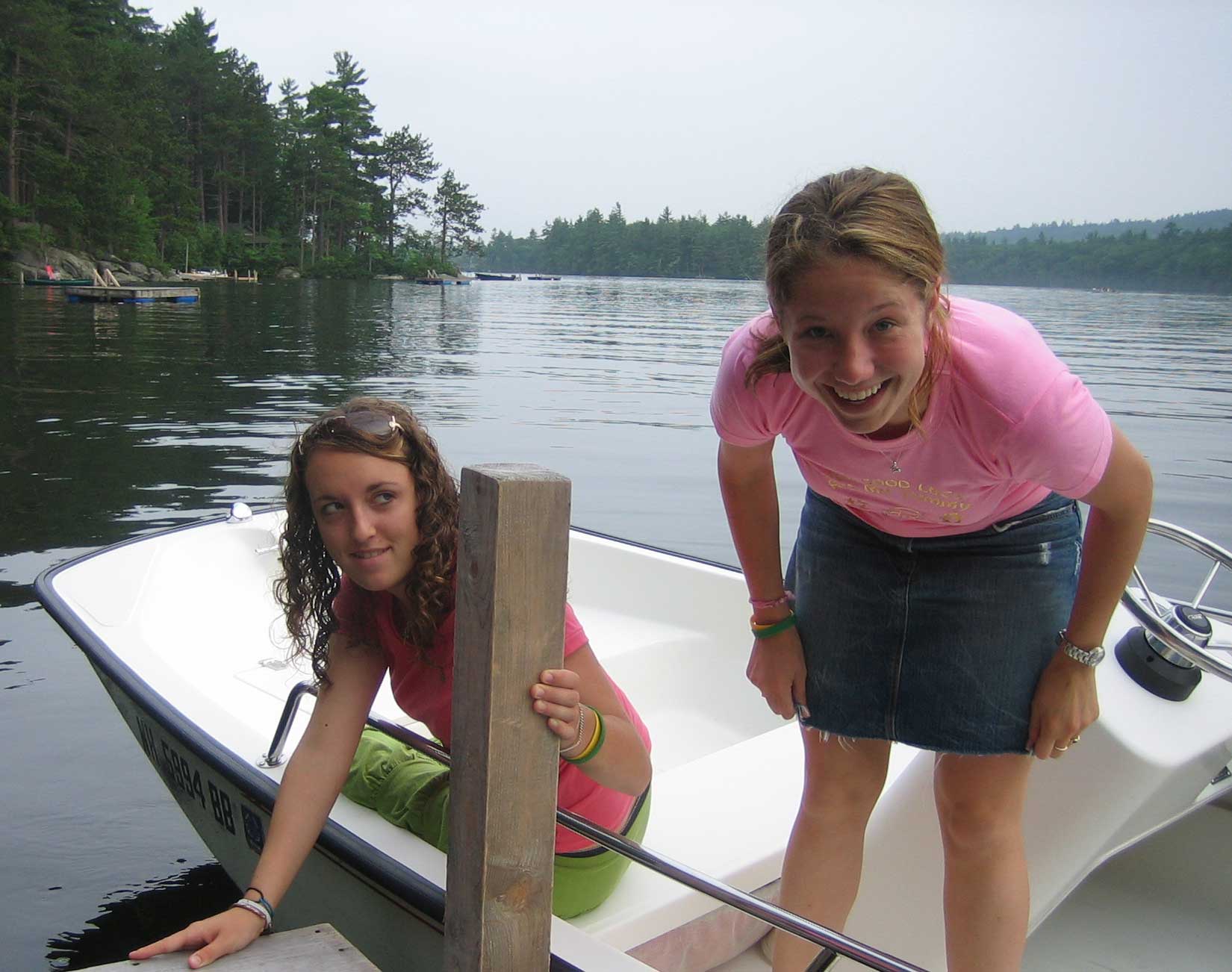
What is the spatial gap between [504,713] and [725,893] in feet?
1.41

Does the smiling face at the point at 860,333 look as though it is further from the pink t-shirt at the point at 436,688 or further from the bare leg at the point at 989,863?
the pink t-shirt at the point at 436,688

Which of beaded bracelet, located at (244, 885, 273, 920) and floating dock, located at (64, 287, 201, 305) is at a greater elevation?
floating dock, located at (64, 287, 201, 305)

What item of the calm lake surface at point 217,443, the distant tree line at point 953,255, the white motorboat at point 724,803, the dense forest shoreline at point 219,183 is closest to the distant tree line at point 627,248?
the distant tree line at point 953,255

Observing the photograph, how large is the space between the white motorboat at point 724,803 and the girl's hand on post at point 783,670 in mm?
335

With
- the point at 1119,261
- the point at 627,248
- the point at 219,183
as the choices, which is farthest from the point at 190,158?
the point at 627,248

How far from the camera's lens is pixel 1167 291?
76125 millimetres

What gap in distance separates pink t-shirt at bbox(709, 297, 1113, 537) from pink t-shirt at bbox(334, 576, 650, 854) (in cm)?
58

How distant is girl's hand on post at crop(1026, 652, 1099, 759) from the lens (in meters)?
1.50

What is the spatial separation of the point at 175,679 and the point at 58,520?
5655 mm

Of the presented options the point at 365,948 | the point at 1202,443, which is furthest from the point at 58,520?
the point at 1202,443

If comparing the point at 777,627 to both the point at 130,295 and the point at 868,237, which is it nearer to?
the point at 868,237

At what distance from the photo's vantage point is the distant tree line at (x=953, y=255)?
6122 centimetres

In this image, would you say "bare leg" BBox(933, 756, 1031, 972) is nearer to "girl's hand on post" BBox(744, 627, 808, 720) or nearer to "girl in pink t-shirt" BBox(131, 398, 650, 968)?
"girl's hand on post" BBox(744, 627, 808, 720)

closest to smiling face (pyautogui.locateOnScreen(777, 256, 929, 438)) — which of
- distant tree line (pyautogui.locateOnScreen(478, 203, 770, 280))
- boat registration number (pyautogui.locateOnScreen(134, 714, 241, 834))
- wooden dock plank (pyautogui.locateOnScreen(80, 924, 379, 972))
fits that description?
wooden dock plank (pyautogui.locateOnScreen(80, 924, 379, 972))
